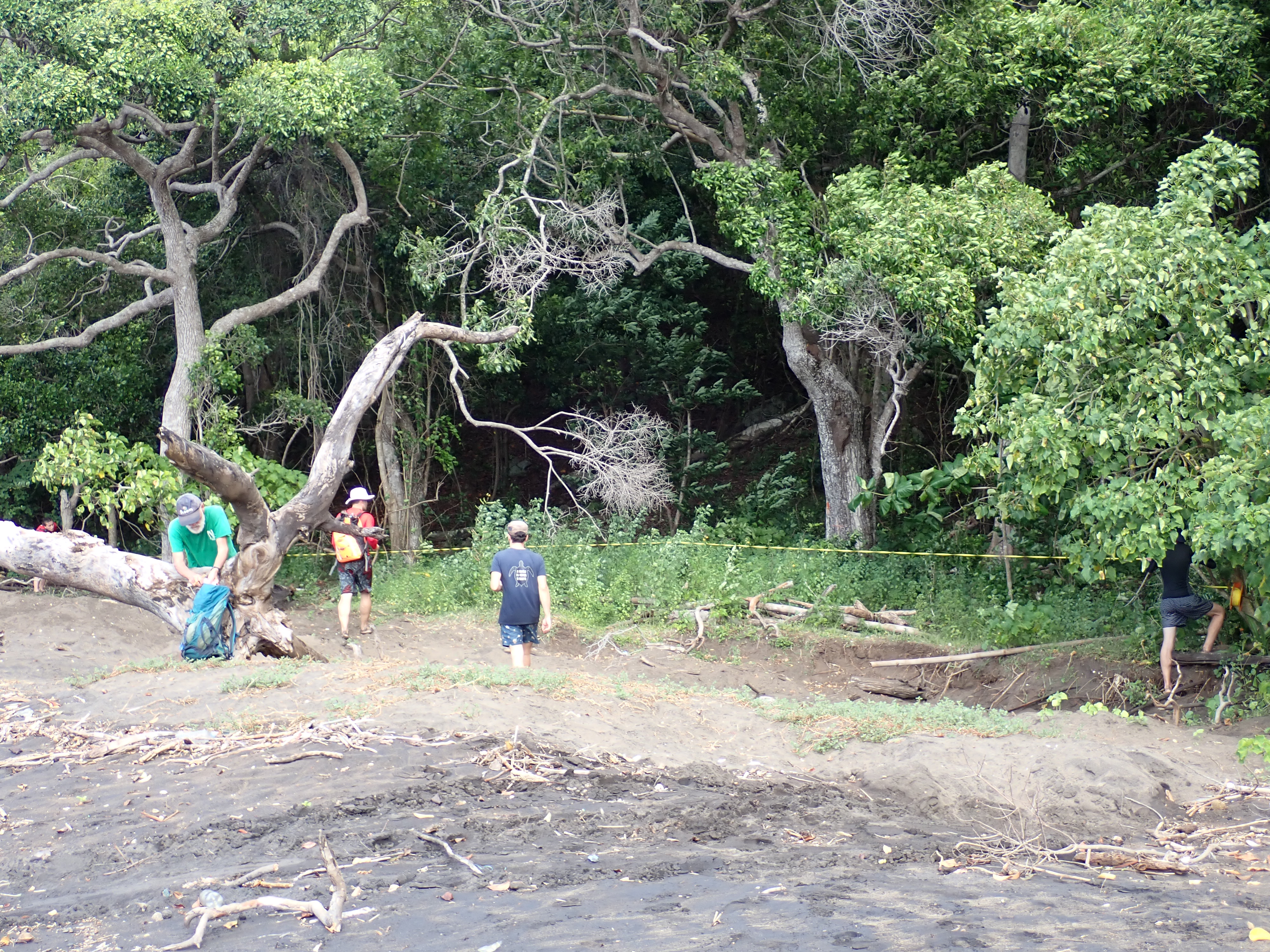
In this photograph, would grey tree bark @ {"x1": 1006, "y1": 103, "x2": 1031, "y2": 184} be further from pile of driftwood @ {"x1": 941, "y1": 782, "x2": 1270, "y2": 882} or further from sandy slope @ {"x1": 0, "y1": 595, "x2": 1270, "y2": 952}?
pile of driftwood @ {"x1": 941, "y1": 782, "x2": 1270, "y2": 882}

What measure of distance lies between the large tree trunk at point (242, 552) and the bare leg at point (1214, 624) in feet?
24.8

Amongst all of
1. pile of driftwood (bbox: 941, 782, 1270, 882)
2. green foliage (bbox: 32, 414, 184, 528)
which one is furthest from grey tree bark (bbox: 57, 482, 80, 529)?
pile of driftwood (bbox: 941, 782, 1270, 882)

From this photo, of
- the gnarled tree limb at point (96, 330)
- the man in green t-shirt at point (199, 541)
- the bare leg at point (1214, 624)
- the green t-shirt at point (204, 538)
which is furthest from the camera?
the gnarled tree limb at point (96, 330)

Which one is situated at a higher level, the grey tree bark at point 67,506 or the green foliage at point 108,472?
the green foliage at point 108,472

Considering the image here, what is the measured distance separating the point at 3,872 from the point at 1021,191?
1039cm

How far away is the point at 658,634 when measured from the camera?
11.7m

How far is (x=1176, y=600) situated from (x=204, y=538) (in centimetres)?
794

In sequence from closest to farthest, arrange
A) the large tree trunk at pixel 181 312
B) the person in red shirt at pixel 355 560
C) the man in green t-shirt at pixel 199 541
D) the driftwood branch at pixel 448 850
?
the driftwood branch at pixel 448 850 → the man in green t-shirt at pixel 199 541 → the person in red shirt at pixel 355 560 → the large tree trunk at pixel 181 312

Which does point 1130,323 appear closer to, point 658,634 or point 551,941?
point 658,634

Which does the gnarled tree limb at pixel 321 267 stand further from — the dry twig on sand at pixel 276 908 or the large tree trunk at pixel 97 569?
the dry twig on sand at pixel 276 908

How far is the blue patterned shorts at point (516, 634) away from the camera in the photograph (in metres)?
8.41

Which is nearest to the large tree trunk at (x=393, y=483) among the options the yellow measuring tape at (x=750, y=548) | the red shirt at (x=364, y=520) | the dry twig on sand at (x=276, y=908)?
the yellow measuring tape at (x=750, y=548)

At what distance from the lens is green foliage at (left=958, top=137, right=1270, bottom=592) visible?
7812 millimetres

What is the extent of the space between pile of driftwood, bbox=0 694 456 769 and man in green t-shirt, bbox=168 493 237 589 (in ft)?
6.83
